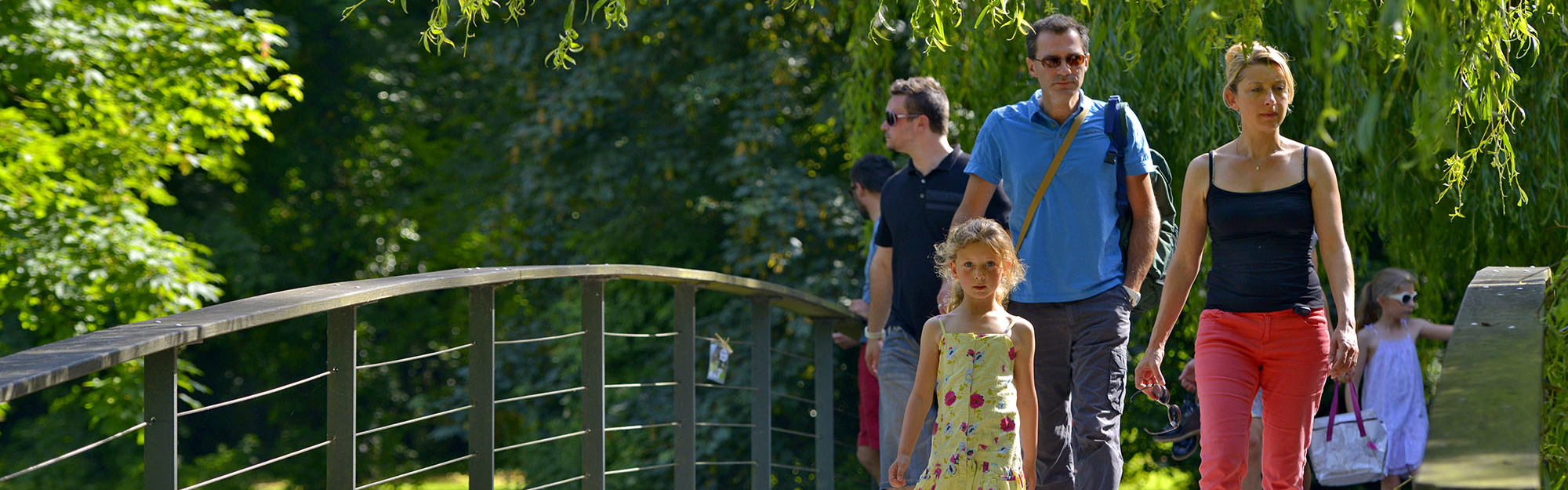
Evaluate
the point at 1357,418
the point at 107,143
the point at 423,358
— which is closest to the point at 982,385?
the point at 423,358

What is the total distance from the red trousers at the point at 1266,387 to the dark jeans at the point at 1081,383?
1.17 feet

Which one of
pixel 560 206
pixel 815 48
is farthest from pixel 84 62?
pixel 815 48

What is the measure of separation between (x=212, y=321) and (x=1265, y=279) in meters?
2.22

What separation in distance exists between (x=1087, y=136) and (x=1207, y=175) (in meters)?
0.45

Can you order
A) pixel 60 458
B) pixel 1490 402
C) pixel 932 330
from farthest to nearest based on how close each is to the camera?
pixel 932 330
pixel 60 458
pixel 1490 402

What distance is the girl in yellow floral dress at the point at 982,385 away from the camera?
3432 mm

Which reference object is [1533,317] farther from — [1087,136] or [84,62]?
[84,62]

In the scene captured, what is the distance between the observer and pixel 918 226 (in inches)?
176

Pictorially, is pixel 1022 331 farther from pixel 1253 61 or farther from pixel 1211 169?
pixel 1253 61

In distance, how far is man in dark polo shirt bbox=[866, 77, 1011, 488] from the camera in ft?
14.5

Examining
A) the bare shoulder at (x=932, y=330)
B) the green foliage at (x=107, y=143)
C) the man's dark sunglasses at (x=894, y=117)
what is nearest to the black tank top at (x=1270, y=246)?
the bare shoulder at (x=932, y=330)

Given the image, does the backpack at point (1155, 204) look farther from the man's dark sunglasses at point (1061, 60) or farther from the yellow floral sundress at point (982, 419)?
the yellow floral sundress at point (982, 419)

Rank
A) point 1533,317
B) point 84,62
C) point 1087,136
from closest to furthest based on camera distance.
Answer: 1. point 1533,317
2. point 1087,136
3. point 84,62

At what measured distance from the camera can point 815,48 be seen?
10.7 m
